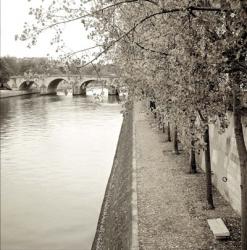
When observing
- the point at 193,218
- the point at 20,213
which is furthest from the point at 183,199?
the point at 20,213

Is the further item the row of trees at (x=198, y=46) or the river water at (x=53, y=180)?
the river water at (x=53, y=180)

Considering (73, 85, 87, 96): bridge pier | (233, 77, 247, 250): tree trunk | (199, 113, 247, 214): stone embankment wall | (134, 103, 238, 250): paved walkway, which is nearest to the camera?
(233, 77, 247, 250): tree trunk

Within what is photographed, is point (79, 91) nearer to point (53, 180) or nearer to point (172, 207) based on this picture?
point (53, 180)

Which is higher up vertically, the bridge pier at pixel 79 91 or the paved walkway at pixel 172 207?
the bridge pier at pixel 79 91

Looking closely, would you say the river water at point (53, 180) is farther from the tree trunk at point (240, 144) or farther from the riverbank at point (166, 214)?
the tree trunk at point (240, 144)

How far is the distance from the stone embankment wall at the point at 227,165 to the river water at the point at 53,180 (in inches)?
193

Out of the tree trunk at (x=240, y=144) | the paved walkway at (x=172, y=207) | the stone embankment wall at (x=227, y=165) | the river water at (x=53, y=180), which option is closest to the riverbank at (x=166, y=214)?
the paved walkway at (x=172, y=207)

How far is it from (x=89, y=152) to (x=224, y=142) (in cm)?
1979

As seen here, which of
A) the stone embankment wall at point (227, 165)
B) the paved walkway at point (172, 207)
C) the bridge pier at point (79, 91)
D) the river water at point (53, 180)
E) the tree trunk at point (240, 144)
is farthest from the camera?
the bridge pier at point (79, 91)

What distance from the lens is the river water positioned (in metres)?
17.7

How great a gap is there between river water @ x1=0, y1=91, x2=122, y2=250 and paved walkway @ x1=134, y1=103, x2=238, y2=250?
3.78 meters

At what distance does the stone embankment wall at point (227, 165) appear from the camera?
12938 millimetres

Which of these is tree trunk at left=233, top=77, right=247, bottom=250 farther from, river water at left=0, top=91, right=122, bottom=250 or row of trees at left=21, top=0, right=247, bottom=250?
river water at left=0, top=91, right=122, bottom=250

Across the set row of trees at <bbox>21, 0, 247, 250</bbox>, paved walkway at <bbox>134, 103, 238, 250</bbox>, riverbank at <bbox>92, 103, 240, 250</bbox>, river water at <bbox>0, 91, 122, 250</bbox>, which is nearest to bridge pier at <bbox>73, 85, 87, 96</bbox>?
river water at <bbox>0, 91, 122, 250</bbox>
